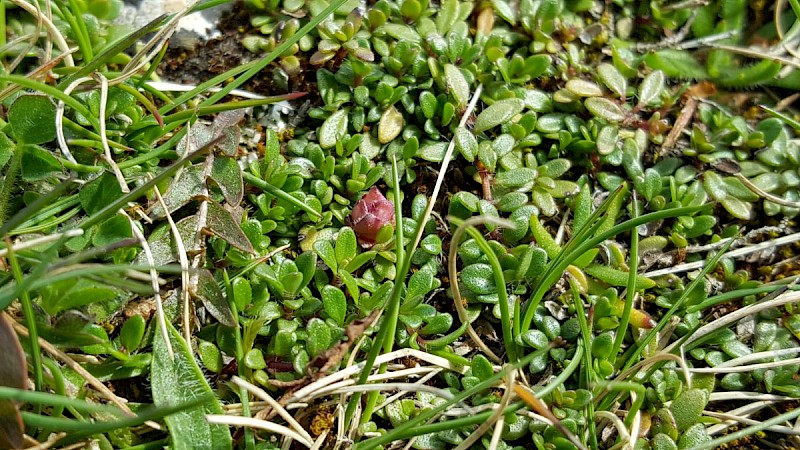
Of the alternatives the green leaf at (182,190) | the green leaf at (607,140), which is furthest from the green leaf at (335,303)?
the green leaf at (607,140)

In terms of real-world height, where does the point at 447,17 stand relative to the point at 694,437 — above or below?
above

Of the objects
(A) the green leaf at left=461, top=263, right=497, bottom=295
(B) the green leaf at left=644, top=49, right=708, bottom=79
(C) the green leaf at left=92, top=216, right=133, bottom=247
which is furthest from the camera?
(B) the green leaf at left=644, top=49, right=708, bottom=79

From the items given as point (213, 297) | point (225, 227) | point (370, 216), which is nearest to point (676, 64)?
point (370, 216)

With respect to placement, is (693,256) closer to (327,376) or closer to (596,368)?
(596,368)

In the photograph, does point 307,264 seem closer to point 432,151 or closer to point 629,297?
point 432,151

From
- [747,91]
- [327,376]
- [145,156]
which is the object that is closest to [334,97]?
[145,156]

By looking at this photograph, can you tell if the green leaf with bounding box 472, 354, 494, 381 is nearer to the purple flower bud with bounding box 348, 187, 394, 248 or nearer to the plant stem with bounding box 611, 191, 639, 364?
the plant stem with bounding box 611, 191, 639, 364

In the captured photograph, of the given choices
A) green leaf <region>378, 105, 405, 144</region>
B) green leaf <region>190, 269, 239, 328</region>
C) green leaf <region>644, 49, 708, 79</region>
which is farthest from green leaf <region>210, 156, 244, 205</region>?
green leaf <region>644, 49, 708, 79</region>
